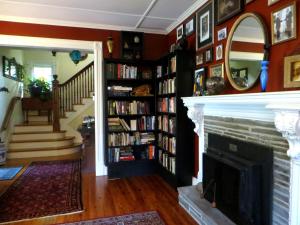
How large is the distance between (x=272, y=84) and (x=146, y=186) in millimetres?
2257

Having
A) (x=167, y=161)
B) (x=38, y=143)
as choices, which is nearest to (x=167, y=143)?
A: (x=167, y=161)

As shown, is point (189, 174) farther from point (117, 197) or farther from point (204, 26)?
point (204, 26)

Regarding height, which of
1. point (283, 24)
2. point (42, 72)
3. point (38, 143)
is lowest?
point (38, 143)

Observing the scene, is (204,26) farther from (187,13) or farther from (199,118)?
(199,118)

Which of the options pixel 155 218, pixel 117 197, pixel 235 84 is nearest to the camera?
pixel 235 84

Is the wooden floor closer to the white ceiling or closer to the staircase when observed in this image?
the staircase

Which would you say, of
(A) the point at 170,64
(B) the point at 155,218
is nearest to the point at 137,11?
(A) the point at 170,64

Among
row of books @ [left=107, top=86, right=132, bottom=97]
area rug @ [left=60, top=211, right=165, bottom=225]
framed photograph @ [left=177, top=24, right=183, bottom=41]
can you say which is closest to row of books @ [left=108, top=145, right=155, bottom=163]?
row of books @ [left=107, top=86, right=132, bottom=97]

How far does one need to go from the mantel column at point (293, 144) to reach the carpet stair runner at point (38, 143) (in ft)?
16.2

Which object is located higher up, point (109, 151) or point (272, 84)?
point (272, 84)

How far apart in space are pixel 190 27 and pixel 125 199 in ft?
8.25

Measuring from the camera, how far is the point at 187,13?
317 centimetres

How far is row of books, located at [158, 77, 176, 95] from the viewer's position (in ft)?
10.4

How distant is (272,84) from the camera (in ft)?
5.98
